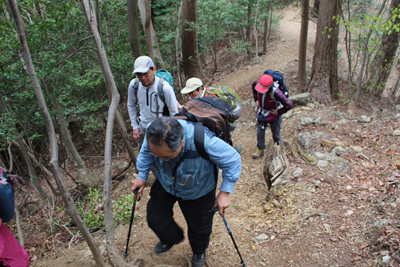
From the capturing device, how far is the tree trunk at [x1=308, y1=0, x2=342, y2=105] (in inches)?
293

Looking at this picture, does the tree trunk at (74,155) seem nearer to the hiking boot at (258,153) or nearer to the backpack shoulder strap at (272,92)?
the hiking boot at (258,153)

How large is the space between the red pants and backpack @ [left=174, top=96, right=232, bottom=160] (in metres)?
1.68

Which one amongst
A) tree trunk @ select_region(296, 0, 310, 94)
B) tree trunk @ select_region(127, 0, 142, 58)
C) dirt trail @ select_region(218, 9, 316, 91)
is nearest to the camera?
tree trunk @ select_region(127, 0, 142, 58)

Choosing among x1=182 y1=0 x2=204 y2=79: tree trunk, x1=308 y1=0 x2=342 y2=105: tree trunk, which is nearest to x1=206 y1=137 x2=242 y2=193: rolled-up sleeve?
x1=308 y1=0 x2=342 y2=105: tree trunk

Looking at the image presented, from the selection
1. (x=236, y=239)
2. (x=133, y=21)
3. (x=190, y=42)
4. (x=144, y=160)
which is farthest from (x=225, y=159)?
(x=190, y=42)

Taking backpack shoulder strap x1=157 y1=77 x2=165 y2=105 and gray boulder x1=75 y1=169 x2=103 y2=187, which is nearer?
backpack shoulder strap x1=157 y1=77 x2=165 y2=105

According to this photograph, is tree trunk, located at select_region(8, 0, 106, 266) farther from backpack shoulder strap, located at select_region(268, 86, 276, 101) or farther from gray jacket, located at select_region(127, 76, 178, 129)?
backpack shoulder strap, located at select_region(268, 86, 276, 101)

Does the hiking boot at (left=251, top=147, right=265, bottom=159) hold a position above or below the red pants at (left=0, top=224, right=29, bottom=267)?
below

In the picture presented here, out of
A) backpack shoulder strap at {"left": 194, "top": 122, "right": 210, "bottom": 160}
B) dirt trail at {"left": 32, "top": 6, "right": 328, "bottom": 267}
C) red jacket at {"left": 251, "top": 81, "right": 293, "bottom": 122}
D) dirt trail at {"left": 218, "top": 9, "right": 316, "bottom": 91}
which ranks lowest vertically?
dirt trail at {"left": 218, "top": 9, "right": 316, "bottom": 91}

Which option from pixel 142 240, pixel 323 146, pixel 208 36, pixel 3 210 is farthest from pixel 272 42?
pixel 3 210

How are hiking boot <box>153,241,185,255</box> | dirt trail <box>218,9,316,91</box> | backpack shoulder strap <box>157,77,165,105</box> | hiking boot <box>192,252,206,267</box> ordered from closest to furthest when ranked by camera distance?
hiking boot <box>192,252,206,267</box>
hiking boot <box>153,241,185,255</box>
backpack shoulder strap <box>157,77,165,105</box>
dirt trail <box>218,9,316,91</box>

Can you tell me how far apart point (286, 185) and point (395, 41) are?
7144 mm

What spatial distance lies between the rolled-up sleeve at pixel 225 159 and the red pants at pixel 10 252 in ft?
5.76

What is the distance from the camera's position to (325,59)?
7871 millimetres
